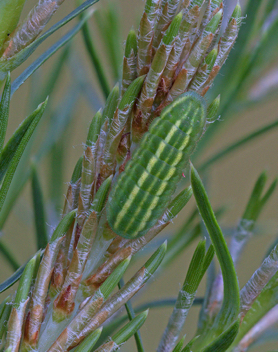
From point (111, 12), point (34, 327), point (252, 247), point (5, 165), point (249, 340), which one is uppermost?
point (111, 12)

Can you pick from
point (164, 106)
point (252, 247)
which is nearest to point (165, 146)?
point (164, 106)

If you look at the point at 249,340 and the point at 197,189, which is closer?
the point at 197,189

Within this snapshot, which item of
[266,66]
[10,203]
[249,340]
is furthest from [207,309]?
[266,66]

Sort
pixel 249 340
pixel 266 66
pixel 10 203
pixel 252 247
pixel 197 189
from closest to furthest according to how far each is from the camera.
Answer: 1. pixel 197 189
2. pixel 249 340
3. pixel 10 203
4. pixel 266 66
5. pixel 252 247

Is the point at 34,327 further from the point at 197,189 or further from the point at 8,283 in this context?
the point at 197,189

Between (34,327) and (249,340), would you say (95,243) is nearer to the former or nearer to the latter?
(34,327)

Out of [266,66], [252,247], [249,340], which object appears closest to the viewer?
[249,340]

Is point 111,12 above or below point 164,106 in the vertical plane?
above
